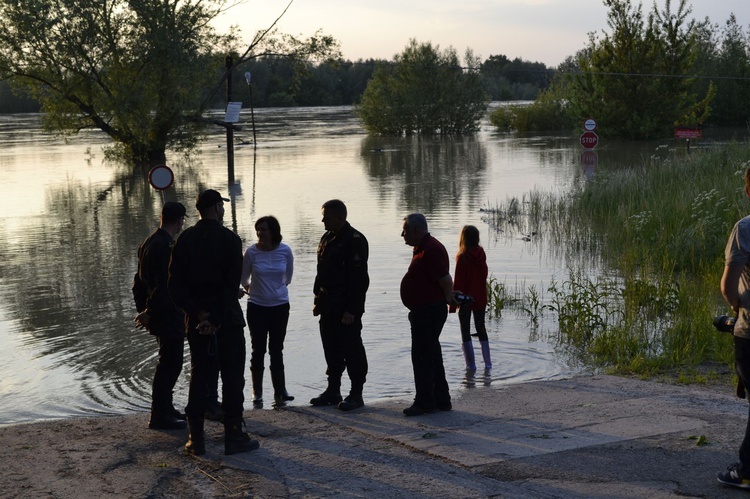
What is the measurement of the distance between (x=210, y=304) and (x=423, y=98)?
204ft

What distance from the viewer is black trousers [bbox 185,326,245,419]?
6699 mm

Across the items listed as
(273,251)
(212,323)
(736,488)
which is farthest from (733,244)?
(273,251)

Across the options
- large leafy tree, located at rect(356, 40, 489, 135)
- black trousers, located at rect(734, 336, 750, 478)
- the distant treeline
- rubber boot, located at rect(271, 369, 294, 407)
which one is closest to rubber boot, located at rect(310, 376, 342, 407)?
rubber boot, located at rect(271, 369, 294, 407)

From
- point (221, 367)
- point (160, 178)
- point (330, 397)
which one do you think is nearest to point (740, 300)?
point (221, 367)

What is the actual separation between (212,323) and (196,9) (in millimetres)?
42352

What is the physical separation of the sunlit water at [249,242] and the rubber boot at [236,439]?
89.0 inches

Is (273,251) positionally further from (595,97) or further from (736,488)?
(595,97)

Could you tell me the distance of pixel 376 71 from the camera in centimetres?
7100

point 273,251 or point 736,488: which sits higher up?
point 273,251

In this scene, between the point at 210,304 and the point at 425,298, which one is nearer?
the point at 210,304

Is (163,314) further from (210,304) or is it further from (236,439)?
(236,439)

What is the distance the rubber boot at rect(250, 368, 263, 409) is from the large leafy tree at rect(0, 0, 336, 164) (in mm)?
37154

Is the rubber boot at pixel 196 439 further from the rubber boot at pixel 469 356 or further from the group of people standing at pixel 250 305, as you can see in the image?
the rubber boot at pixel 469 356

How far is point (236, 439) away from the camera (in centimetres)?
661
